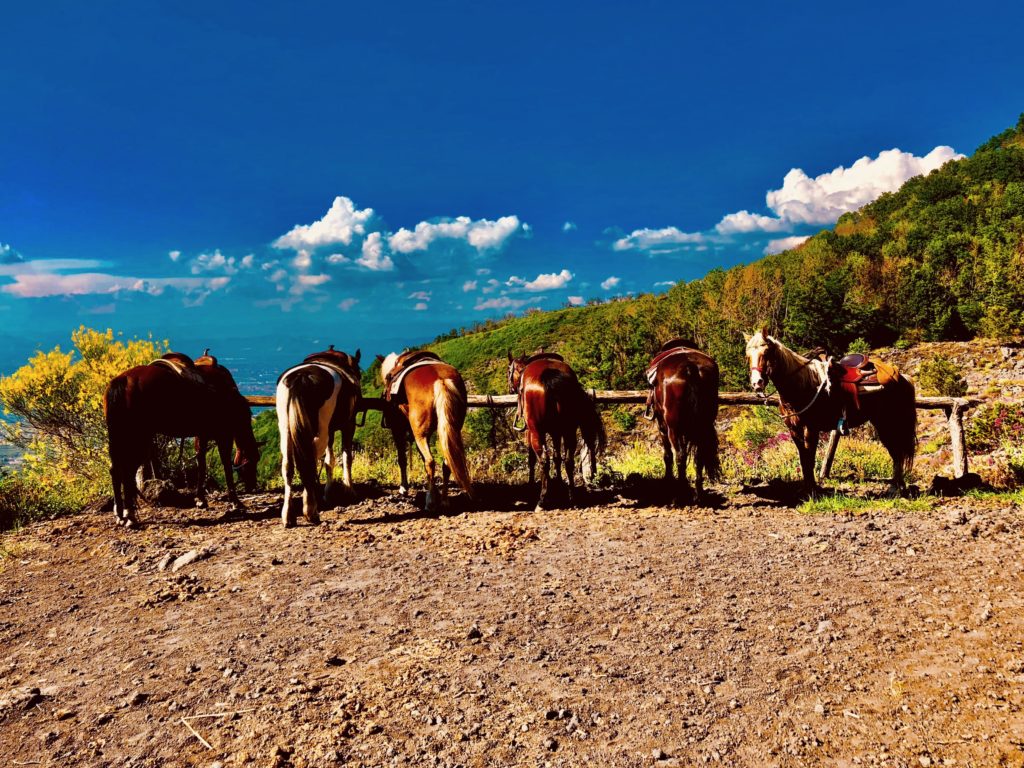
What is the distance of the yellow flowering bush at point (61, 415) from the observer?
28.1 feet

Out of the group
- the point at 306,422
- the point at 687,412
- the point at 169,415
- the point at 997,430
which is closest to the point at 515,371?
the point at 687,412

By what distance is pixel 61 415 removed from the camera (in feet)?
29.1

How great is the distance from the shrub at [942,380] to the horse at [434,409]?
1697 cm

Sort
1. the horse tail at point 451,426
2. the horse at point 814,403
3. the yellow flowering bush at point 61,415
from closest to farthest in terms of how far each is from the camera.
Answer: the horse tail at point 451,426 → the horse at point 814,403 → the yellow flowering bush at point 61,415

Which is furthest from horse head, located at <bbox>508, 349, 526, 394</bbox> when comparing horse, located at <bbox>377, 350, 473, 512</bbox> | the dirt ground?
the dirt ground

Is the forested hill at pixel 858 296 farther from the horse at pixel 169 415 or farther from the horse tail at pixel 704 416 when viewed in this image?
the horse tail at pixel 704 416

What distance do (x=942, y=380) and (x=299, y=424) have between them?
18975 mm

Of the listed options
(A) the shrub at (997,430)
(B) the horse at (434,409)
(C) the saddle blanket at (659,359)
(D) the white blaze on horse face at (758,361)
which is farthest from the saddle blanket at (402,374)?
(A) the shrub at (997,430)

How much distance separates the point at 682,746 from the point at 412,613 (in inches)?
84.5

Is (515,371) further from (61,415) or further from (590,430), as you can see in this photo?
(61,415)

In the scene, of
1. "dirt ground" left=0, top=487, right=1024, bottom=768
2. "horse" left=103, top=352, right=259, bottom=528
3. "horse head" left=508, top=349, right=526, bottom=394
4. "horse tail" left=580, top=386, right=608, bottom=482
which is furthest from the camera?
"horse head" left=508, top=349, right=526, bottom=394

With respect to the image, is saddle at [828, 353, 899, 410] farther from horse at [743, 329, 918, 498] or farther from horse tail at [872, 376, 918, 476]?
horse tail at [872, 376, 918, 476]

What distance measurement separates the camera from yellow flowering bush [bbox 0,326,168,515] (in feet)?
28.1

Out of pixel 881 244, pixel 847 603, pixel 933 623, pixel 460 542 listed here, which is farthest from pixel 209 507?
pixel 881 244
